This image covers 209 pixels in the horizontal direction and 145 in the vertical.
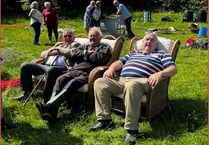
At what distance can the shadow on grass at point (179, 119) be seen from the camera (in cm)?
386

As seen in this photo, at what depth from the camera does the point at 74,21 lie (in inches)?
663

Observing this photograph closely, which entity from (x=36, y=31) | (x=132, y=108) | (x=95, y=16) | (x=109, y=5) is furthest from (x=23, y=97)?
(x=109, y=5)

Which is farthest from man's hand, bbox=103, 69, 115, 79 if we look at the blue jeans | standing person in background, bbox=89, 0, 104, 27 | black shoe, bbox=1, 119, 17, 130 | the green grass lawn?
standing person in background, bbox=89, 0, 104, 27

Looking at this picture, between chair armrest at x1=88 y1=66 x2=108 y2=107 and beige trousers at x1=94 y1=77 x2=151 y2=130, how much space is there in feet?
0.90

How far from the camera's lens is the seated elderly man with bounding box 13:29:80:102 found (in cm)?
449

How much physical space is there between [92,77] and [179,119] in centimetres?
117

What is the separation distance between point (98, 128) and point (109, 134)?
0.17 meters

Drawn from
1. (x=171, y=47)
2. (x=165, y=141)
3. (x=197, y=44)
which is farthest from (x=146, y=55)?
(x=197, y=44)

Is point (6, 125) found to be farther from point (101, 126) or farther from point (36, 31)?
point (36, 31)

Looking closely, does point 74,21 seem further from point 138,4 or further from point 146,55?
point 146,55

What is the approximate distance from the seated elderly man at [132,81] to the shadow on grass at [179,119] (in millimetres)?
407

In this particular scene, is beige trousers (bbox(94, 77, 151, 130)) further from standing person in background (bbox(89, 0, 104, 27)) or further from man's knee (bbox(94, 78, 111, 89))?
standing person in background (bbox(89, 0, 104, 27))

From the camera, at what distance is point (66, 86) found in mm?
4191

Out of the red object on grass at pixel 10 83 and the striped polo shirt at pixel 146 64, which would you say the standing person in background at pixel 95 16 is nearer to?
the red object on grass at pixel 10 83
